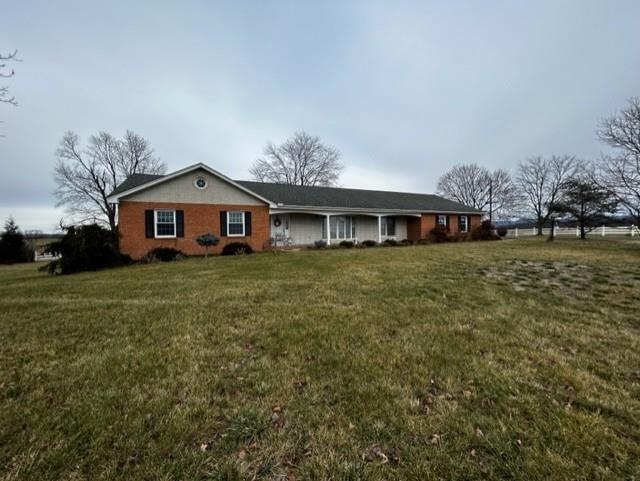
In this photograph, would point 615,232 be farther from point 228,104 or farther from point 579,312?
point 228,104

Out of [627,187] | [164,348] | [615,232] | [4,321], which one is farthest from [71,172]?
[615,232]

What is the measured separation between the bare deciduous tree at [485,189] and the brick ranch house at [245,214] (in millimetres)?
26541

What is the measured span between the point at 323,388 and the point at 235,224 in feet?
49.3

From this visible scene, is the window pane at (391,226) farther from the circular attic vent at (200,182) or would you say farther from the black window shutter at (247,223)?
the circular attic vent at (200,182)

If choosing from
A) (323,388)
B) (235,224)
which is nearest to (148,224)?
(235,224)

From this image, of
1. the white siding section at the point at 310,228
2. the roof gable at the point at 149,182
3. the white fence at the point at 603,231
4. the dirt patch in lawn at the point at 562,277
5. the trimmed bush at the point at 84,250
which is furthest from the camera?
the white fence at the point at 603,231

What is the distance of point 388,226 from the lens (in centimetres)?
2431

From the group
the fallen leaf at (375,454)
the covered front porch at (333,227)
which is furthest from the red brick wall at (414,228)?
the fallen leaf at (375,454)

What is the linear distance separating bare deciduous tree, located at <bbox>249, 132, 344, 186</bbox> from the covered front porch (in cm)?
1821

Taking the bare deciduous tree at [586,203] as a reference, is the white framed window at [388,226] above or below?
below

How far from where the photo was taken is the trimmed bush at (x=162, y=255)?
541 inches

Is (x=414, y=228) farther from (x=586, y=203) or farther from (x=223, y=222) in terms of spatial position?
(x=223, y=222)

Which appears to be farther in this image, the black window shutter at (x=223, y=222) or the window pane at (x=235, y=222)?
the window pane at (x=235, y=222)

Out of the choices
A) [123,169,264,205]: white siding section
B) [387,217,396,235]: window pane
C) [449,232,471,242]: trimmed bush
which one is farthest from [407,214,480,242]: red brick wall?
[123,169,264,205]: white siding section
